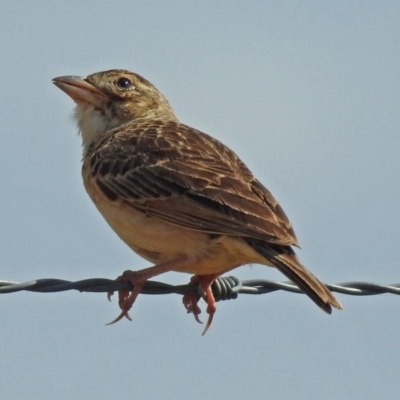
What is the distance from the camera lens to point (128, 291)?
34.0 ft

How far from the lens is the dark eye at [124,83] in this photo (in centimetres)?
1362

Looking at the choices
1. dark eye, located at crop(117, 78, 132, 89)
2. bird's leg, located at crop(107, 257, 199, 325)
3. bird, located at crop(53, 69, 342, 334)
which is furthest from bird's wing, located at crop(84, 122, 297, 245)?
dark eye, located at crop(117, 78, 132, 89)

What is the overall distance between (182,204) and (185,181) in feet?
1.40

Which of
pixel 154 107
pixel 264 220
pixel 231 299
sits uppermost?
pixel 154 107

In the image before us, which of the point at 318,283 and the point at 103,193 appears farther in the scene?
the point at 103,193

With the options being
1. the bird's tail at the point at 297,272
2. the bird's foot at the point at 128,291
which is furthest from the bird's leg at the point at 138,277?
the bird's tail at the point at 297,272

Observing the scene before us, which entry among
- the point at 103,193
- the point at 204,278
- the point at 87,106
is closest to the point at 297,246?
the point at 204,278

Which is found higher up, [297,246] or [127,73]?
[127,73]

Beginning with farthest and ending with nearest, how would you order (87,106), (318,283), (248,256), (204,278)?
(87,106) < (204,278) < (248,256) < (318,283)

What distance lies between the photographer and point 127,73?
543 inches

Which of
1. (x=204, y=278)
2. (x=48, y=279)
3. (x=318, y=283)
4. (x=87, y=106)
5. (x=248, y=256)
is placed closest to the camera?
(x=48, y=279)

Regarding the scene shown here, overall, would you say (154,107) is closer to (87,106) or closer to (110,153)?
(87,106)

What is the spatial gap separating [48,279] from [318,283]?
2195 mm

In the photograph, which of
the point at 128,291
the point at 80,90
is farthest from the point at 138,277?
Result: the point at 80,90
